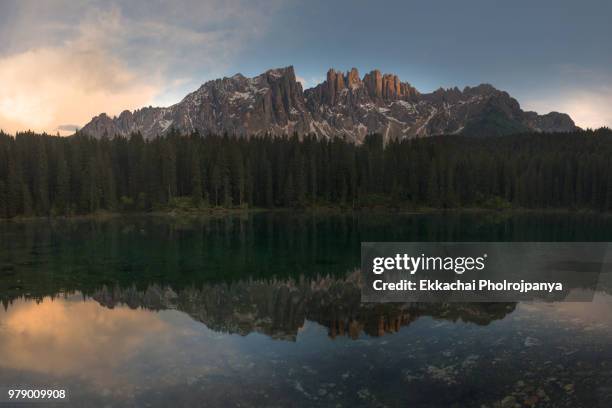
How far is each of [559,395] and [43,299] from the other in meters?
28.7

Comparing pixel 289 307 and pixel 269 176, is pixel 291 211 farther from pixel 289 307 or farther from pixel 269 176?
pixel 289 307

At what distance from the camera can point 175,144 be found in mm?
146375

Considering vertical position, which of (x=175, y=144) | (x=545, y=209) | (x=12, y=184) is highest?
(x=175, y=144)

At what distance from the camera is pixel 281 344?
1859cm

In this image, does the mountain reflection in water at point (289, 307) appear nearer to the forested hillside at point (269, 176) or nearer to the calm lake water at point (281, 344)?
the calm lake water at point (281, 344)

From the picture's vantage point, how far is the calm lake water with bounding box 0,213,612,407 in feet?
45.3

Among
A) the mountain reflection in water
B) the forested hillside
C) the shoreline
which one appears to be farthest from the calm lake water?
the forested hillside

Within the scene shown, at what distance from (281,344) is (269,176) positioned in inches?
4893

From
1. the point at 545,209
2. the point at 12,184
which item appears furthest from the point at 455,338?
the point at 545,209

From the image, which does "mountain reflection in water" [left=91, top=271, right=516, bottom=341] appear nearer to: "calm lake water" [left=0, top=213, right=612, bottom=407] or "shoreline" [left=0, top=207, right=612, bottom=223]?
"calm lake water" [left=0, top=213, right=612, bottom=407]

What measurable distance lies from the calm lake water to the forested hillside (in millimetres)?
90926

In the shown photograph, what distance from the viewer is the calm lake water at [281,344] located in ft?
45.3

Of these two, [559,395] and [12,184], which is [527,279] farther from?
[12,184]

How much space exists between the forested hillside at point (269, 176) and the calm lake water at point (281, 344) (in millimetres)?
90926
